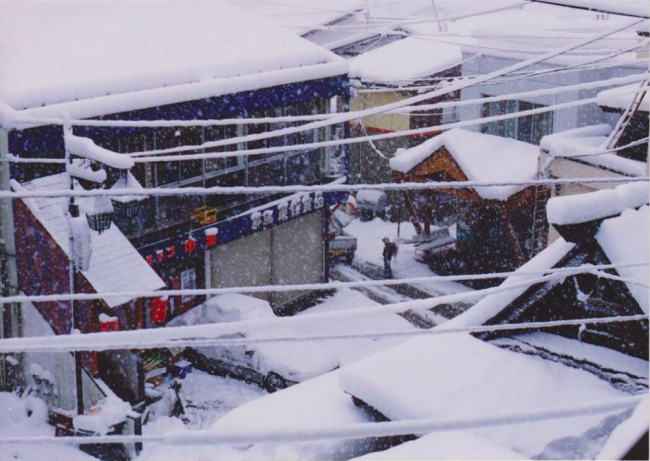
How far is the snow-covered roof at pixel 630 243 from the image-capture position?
593 cm

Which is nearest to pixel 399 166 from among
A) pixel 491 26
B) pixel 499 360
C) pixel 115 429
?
pixel 491 26

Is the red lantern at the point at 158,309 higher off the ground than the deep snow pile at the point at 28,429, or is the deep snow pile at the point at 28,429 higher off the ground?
the red lantern at the point at 158,309

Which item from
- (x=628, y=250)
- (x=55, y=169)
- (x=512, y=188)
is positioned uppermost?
(x=628, y=250)

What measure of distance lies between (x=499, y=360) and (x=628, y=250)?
1.39 meters

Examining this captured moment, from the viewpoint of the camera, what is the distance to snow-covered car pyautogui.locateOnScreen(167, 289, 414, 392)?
17.5m

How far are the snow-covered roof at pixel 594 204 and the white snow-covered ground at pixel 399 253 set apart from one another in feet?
54.0

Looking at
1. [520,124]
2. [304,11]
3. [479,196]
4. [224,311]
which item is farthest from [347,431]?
[304,11]

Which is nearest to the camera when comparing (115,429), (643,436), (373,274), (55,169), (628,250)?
(643,436)

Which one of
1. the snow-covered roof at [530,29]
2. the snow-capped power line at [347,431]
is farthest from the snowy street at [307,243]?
the snow-covered roof at [530,29]

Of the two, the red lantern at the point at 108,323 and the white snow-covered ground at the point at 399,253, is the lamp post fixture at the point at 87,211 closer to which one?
the red lantern at the point at 108,323

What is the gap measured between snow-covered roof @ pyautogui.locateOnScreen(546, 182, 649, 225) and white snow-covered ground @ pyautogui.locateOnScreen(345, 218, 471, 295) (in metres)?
16.5

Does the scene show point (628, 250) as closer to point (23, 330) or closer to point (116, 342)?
point (116, 342)

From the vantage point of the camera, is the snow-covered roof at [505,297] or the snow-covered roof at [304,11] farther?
the snow-covered roof at [304,11]

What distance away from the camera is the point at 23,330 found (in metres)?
16.9
